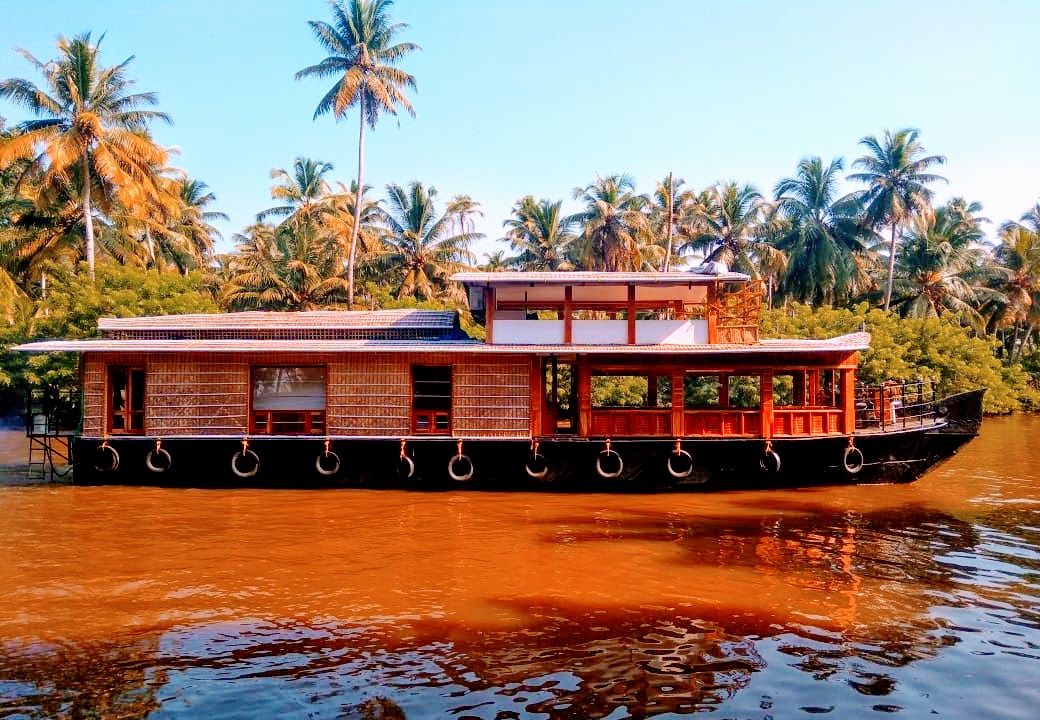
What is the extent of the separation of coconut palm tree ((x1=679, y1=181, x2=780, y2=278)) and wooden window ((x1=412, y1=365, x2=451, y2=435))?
71.9 feet

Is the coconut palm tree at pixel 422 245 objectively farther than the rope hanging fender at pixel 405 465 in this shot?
Yes

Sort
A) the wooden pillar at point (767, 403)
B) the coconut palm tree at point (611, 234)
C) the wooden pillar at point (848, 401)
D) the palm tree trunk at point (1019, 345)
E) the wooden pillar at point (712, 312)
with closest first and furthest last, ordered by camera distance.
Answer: the wooden pillar at point (767, 403) < the wooden pillar at point (848, 401) < the wooden pillar at point (712, 312) < the coconut palm tree at point (611, 234) < the palm tree trunk at point (1019, 345)

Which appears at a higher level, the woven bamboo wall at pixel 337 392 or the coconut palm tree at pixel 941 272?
the coconut palm tree at pixel 941 272

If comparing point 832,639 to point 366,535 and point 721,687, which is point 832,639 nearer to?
point 721,687

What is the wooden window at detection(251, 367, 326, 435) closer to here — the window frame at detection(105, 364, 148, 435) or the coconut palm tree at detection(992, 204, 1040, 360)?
the window frame at detection(105, 364, 148, 435)

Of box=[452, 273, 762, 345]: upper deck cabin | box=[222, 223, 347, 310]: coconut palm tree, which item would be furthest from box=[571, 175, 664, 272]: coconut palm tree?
box=[452, 273, 762, 345]: upper deck cabin

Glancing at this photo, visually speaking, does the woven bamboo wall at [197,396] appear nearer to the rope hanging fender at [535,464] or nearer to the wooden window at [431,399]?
the wooden window at [431,399]

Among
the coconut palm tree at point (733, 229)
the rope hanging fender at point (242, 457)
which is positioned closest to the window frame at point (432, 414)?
the rope hanging fender at point (242, 457)

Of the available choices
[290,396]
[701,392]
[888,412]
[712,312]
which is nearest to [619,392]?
[701,392]

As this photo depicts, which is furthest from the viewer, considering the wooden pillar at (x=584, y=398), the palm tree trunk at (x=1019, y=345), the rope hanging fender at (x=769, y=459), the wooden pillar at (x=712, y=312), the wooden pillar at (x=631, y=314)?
the palm tree trunk at (x=1019, y=345)

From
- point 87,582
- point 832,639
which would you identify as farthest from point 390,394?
point 832,639

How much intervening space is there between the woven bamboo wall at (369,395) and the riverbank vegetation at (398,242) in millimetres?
10930

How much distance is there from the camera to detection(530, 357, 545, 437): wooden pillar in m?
13.0

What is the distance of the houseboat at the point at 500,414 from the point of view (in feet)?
41.9
